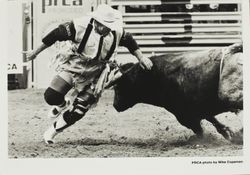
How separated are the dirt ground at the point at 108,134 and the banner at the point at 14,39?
0.21 meters

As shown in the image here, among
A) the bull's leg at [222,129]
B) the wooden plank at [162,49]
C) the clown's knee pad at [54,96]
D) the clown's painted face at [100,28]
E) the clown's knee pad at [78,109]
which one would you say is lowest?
the bull's leg at [222,129]

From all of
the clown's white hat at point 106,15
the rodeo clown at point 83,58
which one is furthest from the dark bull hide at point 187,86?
the clown's white hat at point 106,15

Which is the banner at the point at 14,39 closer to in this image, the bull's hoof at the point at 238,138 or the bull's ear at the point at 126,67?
the bull's ear at the point at 126,67

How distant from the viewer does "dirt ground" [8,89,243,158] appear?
445 cm

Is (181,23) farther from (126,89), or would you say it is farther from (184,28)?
(126,89)

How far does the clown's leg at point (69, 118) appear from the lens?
14.6 feet

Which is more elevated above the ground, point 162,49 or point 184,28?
point 184,28

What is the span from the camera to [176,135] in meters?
4.52

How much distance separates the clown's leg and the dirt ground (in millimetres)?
41


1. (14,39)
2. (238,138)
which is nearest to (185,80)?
(238,138)

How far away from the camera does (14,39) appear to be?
4465 millimetres

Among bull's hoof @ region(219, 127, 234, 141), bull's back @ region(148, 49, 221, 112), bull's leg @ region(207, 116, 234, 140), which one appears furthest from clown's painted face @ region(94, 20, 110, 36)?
bull's hoof @ region(219, 127, 234, 141)

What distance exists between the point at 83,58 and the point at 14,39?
61 cm

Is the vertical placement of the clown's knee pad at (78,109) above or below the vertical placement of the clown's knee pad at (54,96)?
below
